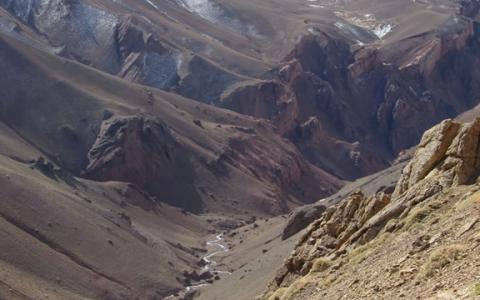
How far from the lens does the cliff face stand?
24125 millimetres

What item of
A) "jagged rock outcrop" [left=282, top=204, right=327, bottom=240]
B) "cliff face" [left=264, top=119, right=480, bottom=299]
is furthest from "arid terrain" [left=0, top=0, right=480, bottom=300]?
"jagged rock outcrop" [left=282, top=204, right=327, bottom=240]

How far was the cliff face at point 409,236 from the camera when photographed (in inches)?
950

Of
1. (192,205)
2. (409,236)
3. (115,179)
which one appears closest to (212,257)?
(192,205)

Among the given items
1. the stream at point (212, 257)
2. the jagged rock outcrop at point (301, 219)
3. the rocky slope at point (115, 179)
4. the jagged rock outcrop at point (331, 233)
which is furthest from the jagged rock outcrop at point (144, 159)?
the jagged rock outcrop at point (331, 233)

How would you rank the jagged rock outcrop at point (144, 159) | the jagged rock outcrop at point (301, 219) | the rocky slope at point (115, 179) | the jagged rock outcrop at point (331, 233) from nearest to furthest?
the jagged rock outcrop at point (331, 233) < the jagged rock outcrop at point (301, 219) < the rocky slope at point (115, 179) < the jagged rock outcrop at point (144, 159)

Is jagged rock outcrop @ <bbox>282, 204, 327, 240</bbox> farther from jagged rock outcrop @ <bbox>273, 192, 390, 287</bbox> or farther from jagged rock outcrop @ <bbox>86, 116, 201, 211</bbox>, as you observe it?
jagged rock outcrop @ <bbox>273, 192, 390, 287</bbox>

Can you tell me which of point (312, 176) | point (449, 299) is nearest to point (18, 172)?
point (312, 176)

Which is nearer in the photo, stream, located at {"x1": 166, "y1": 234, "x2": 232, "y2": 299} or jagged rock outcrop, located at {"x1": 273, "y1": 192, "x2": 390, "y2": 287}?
jagged rock outcrop, located at {"x1": 273, "y1": 192, "x2": 390, "y2": 287}

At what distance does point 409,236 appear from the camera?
28.0m

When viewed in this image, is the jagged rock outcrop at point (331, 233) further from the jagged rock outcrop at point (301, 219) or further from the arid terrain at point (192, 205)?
the jagged rock outcrop at point (301, 219)

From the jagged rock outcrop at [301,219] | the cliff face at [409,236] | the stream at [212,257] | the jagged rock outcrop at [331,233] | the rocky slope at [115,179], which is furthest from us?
the stream at [212,257]

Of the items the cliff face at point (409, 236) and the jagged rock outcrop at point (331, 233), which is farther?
the jagged rock outcrop at point (331, 233)

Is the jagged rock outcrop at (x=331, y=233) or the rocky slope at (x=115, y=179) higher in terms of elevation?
the rocky slope at (x=115, y=179)

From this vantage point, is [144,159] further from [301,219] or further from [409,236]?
[409,236]
